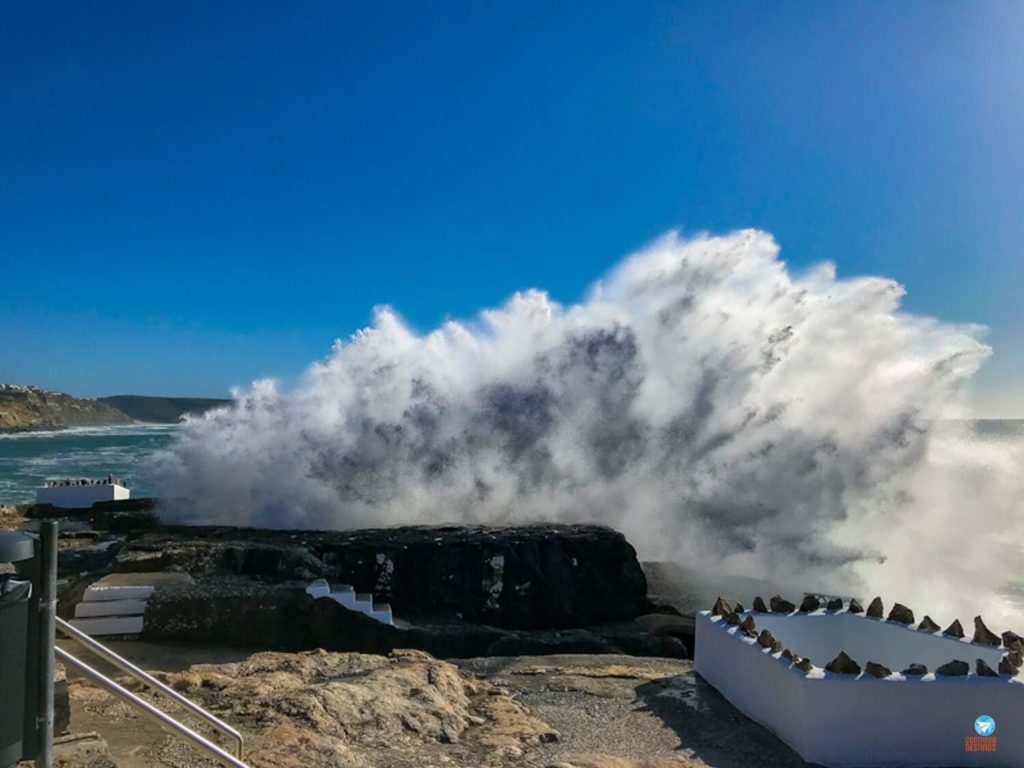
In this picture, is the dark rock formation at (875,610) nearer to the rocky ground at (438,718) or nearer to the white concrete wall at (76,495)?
the rocky ground at (438,718)

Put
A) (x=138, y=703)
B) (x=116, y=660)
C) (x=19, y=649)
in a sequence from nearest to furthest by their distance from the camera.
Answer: (x=19, y=649) → (x=138, y=703) → (x=116, y=660)

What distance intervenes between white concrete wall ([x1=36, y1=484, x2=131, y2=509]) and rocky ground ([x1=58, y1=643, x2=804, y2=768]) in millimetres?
17630

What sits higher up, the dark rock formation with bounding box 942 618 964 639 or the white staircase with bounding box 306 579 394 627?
the dark rock formation with bounding box 942 618 964 639

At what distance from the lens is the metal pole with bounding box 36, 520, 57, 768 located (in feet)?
7.75

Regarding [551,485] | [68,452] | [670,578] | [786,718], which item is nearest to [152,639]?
[786,718]

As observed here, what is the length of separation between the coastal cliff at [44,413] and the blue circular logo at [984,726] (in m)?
102

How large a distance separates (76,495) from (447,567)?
1454 centimetres

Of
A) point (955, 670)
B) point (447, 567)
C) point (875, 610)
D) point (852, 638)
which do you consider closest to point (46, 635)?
point (955, 670)

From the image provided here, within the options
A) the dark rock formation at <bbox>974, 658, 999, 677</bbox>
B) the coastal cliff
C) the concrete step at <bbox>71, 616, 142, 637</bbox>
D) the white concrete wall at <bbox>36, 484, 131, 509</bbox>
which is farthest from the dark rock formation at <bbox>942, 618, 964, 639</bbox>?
the coastal cliff

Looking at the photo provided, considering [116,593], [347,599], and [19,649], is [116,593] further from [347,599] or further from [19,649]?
[19,649]

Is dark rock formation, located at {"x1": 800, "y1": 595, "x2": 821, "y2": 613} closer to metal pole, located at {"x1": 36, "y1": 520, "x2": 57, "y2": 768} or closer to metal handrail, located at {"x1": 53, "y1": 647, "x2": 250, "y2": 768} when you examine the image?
metal handrail, located at {"x1": 53, "y1": 647, "x2": 250, "y2": 768}

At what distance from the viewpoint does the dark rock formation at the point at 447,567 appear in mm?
11977

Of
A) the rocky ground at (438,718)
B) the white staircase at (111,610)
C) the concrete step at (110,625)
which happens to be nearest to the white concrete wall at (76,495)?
the white staircase at (111,610)

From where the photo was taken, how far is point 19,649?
7.79ft
